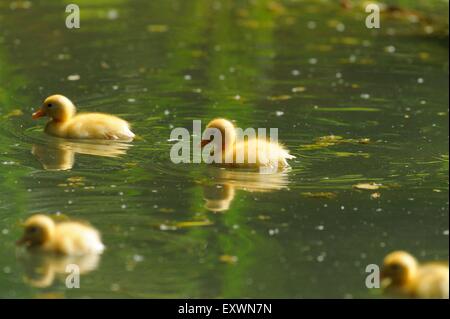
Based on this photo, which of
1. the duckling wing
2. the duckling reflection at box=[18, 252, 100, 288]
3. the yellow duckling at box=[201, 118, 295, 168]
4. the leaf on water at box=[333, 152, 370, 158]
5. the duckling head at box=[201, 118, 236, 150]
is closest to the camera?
the duckling reflection at box=[18, 252, 100, 288]

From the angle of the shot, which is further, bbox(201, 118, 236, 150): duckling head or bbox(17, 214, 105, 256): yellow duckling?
bbox(201, 118, 236, 150): duckling head

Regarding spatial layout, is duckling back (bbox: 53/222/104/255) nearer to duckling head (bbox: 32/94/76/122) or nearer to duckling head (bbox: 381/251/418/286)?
duckling head (bbox: 381/251/418/286)

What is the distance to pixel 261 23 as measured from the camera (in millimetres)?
11766

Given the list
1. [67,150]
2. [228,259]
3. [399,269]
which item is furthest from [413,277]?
[67,150]

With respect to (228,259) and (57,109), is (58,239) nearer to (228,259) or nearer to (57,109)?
(228,259)

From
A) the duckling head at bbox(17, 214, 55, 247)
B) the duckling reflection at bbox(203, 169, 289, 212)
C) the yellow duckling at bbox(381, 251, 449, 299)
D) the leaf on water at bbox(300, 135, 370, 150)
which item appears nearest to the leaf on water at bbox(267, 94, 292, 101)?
the leaf on water at bbox(300, 135, 370, 150)

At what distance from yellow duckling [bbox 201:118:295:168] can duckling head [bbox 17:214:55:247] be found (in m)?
1.70

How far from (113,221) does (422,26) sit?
6887 millimetres

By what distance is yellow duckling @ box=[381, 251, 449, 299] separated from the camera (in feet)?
15.4

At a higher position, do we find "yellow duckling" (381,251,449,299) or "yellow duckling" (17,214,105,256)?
"yellow duckling" (17,214,105,256)

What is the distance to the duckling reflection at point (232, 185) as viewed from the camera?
233 inches

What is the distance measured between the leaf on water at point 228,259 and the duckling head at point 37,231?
0.81 meters
